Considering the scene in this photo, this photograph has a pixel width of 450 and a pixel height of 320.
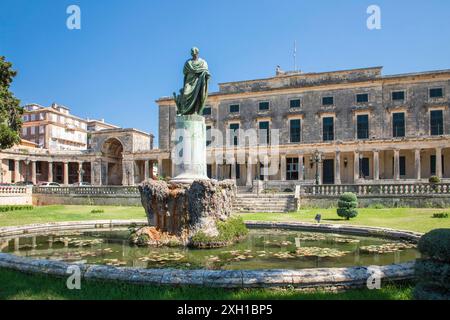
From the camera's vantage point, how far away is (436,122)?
120ft

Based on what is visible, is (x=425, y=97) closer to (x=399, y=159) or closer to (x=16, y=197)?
(x=399, y=159)

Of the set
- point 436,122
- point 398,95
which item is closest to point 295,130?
point 398,95

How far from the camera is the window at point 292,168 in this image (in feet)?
134

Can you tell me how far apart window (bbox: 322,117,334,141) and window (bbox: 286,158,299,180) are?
4.28 m

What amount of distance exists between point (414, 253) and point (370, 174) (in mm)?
31567

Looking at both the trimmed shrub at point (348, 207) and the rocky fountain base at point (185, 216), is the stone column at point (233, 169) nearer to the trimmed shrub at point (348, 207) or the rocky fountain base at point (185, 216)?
the trimmed shrub at point (348, 207)

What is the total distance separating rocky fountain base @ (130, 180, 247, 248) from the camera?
9992 millimetres

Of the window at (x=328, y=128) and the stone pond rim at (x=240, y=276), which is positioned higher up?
the window at (x=328, y=128)

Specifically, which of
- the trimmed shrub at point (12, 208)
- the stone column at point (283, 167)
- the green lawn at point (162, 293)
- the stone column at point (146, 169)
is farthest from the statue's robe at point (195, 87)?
the stone column at point (146, 169)

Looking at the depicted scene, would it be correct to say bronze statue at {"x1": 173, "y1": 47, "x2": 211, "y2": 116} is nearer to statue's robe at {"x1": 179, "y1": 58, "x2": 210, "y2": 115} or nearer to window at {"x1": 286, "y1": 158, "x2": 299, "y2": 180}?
statue's robe at {"x1": 179, "y1": 58, "x2": 210, "y2": 115}

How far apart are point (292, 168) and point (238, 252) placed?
32.9m

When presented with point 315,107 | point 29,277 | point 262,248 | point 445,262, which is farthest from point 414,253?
point 315,107

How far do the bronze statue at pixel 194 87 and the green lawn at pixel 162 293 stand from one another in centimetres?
719
